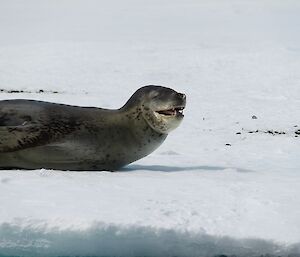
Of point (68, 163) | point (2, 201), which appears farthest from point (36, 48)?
point (2, 201)

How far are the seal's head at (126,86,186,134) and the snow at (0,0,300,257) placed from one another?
32cm

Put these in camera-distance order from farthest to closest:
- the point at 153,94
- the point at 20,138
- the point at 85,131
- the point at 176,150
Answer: the point at 176,150 → the point at 153,94 → the point at 85,131 → the point at 20,138

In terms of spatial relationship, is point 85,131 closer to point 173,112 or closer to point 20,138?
point 20,138

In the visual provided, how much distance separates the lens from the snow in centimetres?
343

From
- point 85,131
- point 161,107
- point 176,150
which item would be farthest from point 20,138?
point 176,150

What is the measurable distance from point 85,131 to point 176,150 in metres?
1.44

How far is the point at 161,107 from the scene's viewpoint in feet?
17.9

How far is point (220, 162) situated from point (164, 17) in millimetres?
18581

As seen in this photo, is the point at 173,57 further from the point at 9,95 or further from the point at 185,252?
the point at 185,252

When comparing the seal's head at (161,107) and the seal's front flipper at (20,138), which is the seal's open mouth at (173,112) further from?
the seal's front flipper at (20,138)

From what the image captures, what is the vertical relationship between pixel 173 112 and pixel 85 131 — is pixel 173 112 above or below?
above

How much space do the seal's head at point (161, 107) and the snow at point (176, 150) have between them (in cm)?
32

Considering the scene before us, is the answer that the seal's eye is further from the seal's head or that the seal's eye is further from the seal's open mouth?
the seal's open mouth

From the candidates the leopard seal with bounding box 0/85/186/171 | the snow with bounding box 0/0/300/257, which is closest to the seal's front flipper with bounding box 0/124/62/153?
the leopard seal with bounding box 0/85/186/171
